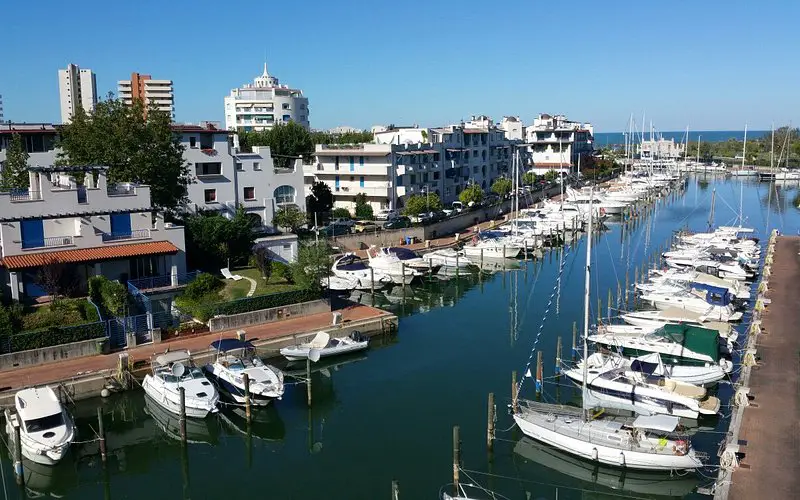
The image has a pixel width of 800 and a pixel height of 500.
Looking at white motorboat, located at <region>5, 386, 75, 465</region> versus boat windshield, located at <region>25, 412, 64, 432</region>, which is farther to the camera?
boat windshield, located at <region>25, 412, 64, 432</region>

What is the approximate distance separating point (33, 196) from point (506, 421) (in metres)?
33.0

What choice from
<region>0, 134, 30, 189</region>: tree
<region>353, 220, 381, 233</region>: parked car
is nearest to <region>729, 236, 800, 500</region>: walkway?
<region>353, 220, 381, 233</region>: parked car

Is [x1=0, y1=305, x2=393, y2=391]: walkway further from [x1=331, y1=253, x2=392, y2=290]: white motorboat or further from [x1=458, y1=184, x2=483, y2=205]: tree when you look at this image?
[x1=458, y1=184, x2=483, y2=205]: tree

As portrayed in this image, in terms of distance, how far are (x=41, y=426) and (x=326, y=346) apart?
16.4 metres

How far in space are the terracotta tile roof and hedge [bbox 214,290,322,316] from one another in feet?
20.7

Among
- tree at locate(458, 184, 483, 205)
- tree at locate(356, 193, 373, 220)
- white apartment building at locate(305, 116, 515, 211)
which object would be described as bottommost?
tree at locate(356, 193, 373, 220)

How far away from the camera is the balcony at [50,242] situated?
44094mm

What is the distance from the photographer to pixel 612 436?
28.9 m

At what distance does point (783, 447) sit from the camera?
27438mm

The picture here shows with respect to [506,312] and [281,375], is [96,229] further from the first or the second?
[506,312]

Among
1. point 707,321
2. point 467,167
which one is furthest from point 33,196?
point 467,167

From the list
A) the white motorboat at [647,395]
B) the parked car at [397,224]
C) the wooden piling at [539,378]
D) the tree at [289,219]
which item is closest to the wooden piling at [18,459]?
the wooden piling at [539,378]

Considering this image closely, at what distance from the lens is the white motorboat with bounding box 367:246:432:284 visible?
62.4m

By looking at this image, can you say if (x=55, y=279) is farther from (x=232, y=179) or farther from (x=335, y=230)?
(x=335, y=230)
